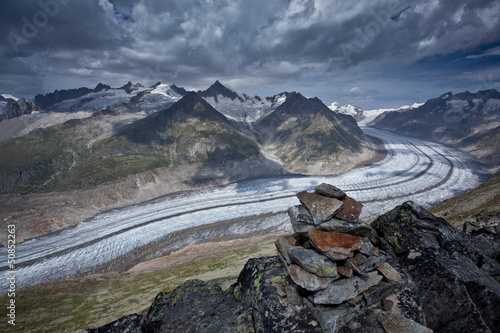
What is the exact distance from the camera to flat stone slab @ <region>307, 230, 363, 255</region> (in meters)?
10.8

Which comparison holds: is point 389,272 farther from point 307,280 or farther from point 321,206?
point 321,206

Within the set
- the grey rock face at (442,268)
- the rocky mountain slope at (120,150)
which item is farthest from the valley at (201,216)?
the grey rock face at (442,268)

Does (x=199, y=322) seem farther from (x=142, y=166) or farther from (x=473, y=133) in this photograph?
(x=473, y=133)

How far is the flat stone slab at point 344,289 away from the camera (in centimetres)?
1010

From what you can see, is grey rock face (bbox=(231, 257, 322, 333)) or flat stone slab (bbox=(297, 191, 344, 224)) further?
flat stone slab (bbox=(297, 191, 344, 224))

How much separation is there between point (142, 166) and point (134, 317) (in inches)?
3967

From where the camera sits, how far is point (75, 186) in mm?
89250

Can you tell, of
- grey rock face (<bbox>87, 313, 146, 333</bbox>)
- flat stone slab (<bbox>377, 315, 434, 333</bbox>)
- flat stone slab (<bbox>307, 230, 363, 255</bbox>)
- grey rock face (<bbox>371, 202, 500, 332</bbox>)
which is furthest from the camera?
grey rock face (<bbox>87, 313, 146, 333</bbox>)

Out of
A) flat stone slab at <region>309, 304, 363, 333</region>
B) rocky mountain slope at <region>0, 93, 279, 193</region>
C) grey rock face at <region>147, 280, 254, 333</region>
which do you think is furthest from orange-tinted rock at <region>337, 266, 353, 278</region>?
rocky mountain slope at <region>0, 93, 279, 193</region>

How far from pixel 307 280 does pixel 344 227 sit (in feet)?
10.6

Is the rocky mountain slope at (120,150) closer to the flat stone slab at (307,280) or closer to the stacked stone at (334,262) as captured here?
the stacked stone at (334,262)

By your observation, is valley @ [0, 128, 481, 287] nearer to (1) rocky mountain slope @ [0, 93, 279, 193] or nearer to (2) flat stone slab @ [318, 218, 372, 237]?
(1) rocky mountain slope @ [0, 93, 279, 193]

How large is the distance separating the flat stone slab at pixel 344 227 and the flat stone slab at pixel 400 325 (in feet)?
12.3

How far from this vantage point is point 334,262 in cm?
1082
